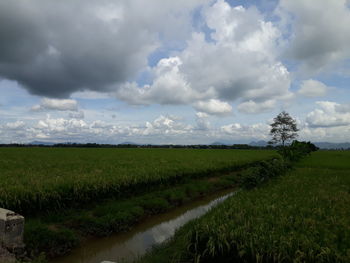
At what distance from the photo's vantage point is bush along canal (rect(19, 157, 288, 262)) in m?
8.02

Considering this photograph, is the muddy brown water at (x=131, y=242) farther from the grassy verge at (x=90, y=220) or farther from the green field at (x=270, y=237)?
the green field at (x=270, y=237)

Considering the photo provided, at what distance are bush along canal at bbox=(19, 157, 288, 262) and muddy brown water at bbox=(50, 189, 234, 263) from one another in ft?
0.91

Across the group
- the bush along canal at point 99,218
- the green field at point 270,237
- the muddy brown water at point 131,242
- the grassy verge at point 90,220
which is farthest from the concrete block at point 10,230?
the green field at point 270,237

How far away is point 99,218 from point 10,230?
380 centimetres

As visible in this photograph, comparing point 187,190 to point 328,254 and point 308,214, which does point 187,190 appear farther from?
point 328,254

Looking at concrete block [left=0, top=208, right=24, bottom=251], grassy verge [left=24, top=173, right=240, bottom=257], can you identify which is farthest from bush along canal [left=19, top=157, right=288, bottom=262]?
concrete block [left=0, top=208, right=24, bottom=251]

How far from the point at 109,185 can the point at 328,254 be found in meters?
9.36

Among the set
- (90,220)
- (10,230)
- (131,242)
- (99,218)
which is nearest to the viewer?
(10,230)

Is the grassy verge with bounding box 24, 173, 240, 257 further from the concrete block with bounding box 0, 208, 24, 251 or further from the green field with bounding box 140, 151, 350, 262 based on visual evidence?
the green field with bounding box 140, 151, 350, 262

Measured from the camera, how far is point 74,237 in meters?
8.63

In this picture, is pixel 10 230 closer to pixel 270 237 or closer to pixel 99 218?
pixel 99 218

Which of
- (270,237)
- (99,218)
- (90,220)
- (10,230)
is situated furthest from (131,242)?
(270,237)

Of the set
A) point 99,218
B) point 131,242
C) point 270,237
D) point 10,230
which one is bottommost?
point 131,242

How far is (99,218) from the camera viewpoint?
998cm
